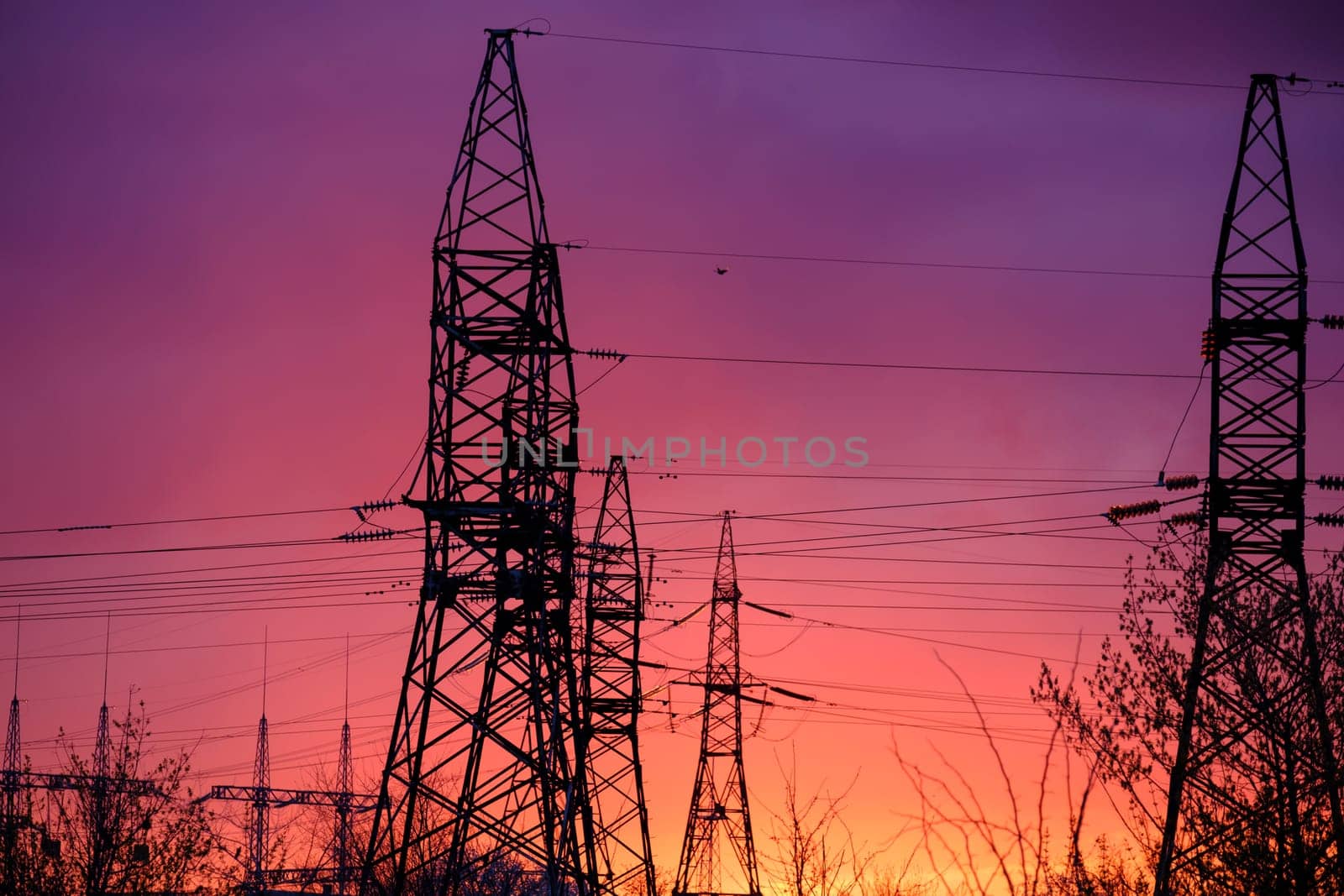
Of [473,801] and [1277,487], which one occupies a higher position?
[1277,487]

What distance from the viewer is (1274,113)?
122 feet

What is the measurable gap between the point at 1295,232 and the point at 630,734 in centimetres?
2312

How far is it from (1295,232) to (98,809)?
128ft

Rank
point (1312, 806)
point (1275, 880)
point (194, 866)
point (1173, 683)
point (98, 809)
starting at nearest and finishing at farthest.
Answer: point (1275, 880) → point (1312, 806) → point (1173, 683) → point (98, 809) → point (194, 866)

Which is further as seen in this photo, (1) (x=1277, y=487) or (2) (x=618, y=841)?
(2) (x=618, y=841)

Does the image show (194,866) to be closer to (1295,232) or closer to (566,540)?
(566,540)

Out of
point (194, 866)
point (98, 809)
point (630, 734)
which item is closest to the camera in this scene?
point (630, 734)

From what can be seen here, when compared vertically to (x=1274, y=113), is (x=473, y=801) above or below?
below

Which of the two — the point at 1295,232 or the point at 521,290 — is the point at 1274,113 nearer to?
the point at 1295,232

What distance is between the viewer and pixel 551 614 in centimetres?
3594

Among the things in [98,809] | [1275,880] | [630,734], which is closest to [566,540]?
Answer: [630,734]

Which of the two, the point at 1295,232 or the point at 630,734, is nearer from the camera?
the point at 1295,232

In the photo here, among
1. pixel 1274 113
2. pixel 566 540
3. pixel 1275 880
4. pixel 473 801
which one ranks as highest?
pixel 1274 113

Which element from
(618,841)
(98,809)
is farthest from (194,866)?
(618,841)
